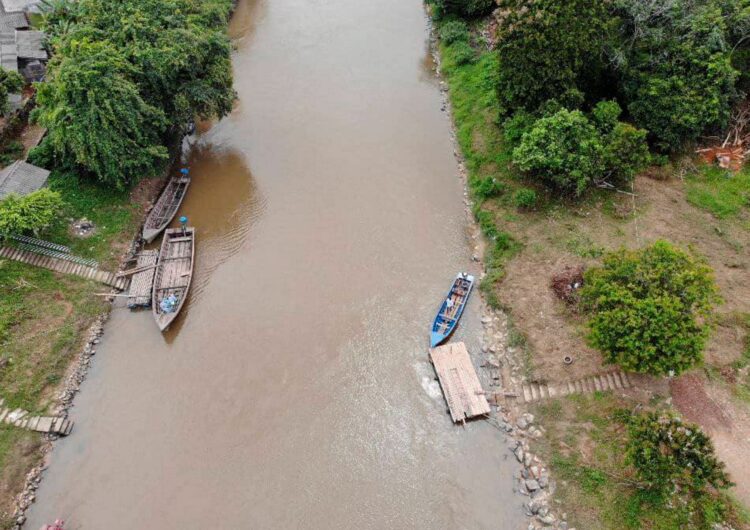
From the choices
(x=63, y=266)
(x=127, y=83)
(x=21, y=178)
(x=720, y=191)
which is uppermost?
(x=127, y=83)

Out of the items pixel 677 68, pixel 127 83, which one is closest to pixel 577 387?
pixel 677 68

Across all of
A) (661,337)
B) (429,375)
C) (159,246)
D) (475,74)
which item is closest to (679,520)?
(661,337)

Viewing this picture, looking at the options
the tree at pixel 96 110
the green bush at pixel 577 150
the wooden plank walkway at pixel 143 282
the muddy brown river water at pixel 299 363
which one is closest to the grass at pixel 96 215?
the tree at pixel 96 110

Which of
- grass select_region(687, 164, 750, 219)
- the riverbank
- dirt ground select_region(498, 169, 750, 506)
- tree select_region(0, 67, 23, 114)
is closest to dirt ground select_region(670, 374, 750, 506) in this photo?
dirt ground select_region(498, 169, 750, 506)

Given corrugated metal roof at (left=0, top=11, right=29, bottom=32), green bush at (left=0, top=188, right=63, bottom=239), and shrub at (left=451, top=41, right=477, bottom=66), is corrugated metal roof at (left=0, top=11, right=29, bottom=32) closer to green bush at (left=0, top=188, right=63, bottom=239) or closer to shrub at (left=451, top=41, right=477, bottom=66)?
green bush at (left=0, top=188, right=63, bottom=239)

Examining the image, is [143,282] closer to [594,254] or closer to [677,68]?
[594,254]

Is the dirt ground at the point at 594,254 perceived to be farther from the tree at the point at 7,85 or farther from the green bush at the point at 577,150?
the tree at the point at 7,85

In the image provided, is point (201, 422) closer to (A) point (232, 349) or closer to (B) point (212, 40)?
(A) point (232, 349)
